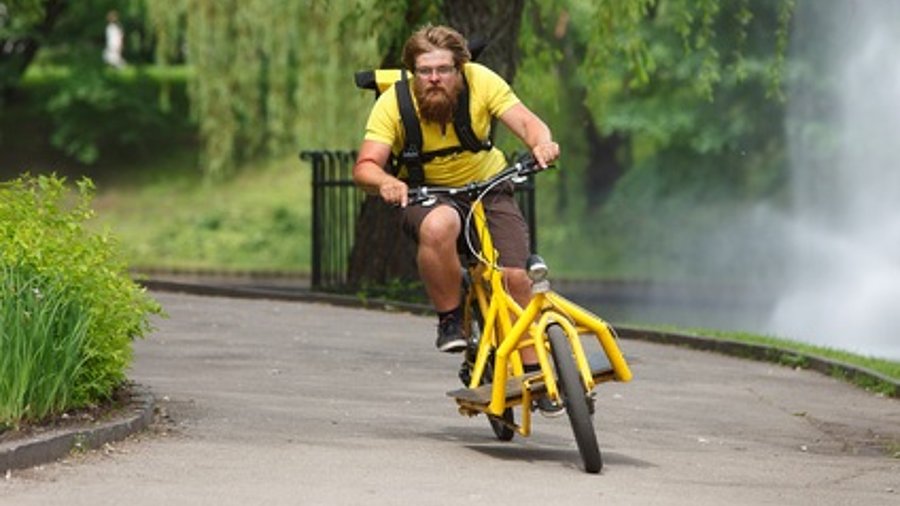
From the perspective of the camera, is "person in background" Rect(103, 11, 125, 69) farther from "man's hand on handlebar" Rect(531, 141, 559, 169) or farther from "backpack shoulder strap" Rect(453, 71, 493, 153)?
"man's hand on handlebar" Rect(531, 141, 559, 169)

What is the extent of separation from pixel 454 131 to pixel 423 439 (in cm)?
143

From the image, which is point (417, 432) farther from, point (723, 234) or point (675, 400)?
point (723, 234)

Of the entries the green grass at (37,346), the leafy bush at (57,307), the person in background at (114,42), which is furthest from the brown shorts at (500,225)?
the person in background at (114,42)

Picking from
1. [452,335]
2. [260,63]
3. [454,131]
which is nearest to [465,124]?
[454,131]

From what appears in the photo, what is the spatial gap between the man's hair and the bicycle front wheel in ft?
4.43

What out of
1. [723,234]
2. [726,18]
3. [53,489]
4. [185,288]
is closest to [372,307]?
[185,288]

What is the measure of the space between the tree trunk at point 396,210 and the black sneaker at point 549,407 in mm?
11816

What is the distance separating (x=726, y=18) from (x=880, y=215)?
3.83 meters

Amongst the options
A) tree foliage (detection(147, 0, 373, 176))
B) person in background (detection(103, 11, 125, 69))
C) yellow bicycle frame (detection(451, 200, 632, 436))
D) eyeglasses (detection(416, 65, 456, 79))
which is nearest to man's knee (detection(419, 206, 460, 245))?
yellow bicycle frame (detection(451, 200, 632, 436))

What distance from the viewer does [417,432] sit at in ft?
40.7

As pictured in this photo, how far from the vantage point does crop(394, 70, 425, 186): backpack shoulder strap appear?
11508mm

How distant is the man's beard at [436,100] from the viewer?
11.4 m

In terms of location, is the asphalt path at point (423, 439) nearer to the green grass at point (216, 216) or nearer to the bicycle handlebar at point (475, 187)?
the bicycle handlebar at point (475, 187)

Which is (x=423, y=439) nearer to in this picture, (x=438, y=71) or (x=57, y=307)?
(x=438, y=71)
